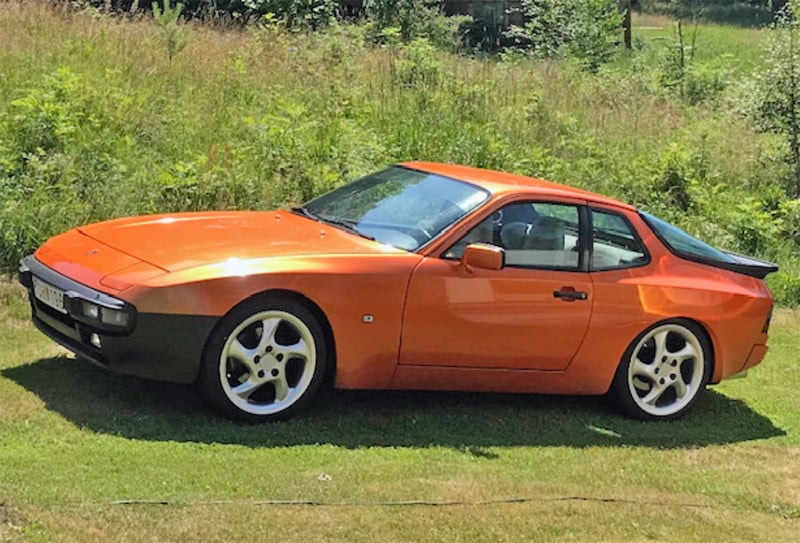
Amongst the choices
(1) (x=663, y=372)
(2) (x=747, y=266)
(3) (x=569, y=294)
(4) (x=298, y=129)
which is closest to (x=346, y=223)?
(3) (x=569, y=294)

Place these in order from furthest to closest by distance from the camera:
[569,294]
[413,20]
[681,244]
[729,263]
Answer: [413,20], [729,263], [681,244], [569,294]

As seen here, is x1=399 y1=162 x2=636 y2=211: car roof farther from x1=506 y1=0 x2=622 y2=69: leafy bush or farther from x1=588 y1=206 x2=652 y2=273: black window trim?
x1=506 y1=0 x2=622 y2=69: leafy bush

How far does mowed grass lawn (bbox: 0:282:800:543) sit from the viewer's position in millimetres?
4613

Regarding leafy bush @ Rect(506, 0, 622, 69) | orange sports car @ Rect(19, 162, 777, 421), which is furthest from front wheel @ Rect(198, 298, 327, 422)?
leafy bush @ Rect(506, 0, 622, 69)

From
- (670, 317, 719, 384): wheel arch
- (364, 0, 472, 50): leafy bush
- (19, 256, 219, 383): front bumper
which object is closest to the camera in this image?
(19, 256, 219, 383): front bumper

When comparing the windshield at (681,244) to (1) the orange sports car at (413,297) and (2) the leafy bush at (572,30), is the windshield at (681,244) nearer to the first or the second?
(1) the orange sports car at (413,297)

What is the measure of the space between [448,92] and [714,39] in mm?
27410

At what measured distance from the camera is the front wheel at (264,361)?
19.0 ft

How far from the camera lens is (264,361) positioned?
5.89 m

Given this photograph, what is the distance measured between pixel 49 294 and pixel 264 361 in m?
1.26

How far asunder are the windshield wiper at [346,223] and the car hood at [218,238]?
49 mm

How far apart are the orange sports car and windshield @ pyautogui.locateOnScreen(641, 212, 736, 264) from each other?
21 millimetres

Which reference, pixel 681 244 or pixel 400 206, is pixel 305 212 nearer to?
pixel 400 206

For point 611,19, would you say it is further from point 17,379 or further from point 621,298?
point 17,379
